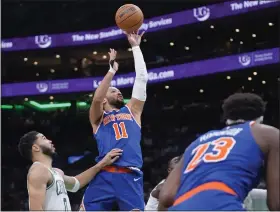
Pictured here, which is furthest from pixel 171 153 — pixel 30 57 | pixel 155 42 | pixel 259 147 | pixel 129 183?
pixel 259 147

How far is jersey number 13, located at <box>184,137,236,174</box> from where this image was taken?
3260 millimetres

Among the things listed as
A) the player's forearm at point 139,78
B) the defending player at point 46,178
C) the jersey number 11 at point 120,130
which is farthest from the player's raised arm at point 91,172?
the player's forearm at point 139,78

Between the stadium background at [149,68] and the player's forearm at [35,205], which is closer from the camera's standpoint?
the player's forearm at [35,205]

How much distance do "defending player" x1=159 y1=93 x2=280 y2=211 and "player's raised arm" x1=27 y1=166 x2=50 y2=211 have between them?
1901 mm

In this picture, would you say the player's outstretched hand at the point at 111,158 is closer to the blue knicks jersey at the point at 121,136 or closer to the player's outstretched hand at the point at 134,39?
the blue knicks jersey at the point at 121,136

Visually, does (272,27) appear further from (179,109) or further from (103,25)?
(103,25)

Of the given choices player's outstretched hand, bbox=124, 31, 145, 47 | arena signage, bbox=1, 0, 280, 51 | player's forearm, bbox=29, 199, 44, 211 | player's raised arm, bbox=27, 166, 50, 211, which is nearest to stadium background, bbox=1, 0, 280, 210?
arena signage, bbox=1, 0, 280, 51

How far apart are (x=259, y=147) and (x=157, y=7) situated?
21.6 meters

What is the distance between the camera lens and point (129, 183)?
5.78 metres

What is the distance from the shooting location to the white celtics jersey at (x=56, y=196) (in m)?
5.20

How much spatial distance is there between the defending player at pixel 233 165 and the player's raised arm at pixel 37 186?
74.9 inches

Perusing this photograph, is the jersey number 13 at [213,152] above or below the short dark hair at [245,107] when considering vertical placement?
below

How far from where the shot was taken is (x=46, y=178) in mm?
5176

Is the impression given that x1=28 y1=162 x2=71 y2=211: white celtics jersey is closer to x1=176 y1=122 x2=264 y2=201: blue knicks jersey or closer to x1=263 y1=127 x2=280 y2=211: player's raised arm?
x1=176 y1=122 x2=264 y2=201: blue knicks jersey
